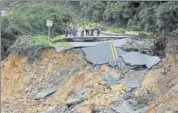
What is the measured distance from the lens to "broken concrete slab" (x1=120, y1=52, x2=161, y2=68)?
8.86 m

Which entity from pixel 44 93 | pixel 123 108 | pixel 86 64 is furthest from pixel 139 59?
pixel 44 93

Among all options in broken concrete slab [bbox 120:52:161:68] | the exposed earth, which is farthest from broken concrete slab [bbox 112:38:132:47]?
the exposed earth

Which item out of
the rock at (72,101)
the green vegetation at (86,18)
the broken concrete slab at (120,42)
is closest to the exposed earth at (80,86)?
the rock at (72,101)

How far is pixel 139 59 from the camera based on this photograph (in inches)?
356

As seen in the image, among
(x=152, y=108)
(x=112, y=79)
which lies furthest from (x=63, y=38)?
(x=152, y=108)

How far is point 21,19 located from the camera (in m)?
11.5

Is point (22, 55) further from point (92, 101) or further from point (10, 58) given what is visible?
point (92, 101)

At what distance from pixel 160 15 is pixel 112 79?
3.35 meters

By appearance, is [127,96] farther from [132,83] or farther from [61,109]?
[61,109]

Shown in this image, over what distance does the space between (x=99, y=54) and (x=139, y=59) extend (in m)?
0.88

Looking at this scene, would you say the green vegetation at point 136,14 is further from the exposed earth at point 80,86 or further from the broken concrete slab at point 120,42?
the exposed earth at point 80,86

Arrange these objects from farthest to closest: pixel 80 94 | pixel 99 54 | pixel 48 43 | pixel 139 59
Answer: pixel 48 43
pixel 99 54
pixel 139 59
pixel 80 94

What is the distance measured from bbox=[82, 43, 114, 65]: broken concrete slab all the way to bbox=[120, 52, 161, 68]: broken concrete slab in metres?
0.34

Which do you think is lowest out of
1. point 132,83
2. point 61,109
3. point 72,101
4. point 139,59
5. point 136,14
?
point 61,109
